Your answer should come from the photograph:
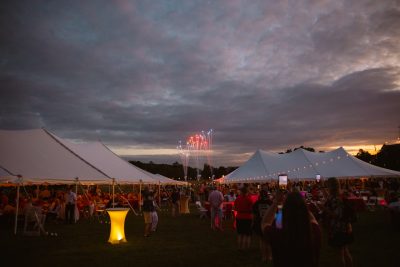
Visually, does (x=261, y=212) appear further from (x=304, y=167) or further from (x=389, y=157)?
(x=389, y=157)

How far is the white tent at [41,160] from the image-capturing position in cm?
1311

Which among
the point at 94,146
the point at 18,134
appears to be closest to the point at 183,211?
the point at 94,146

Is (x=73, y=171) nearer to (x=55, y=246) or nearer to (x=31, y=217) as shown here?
(x=31, y=217)

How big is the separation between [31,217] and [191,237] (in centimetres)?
556

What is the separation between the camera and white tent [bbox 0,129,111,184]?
1311 centimetres

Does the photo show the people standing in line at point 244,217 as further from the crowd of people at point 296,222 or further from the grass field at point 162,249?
the grass field at point 162,249

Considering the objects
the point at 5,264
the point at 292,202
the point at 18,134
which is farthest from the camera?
the point at 18,134

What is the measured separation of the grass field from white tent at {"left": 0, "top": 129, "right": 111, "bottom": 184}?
209 centimetres

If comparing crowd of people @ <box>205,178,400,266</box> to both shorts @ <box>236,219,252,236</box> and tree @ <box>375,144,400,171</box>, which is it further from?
tree @ <box>375,144,400,171</box>

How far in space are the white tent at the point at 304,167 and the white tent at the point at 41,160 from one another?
45.2ft

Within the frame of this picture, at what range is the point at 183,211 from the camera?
21031 mm

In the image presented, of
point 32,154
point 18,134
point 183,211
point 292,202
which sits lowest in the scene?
point 183,211

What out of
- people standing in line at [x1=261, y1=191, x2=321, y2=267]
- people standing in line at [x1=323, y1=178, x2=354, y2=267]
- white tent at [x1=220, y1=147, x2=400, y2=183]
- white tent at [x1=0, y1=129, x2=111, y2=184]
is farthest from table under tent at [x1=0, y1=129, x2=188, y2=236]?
people standing in line at [x1=261, y1=191, x2=321, y2=267]

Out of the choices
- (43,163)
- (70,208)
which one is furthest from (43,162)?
(70,208)
